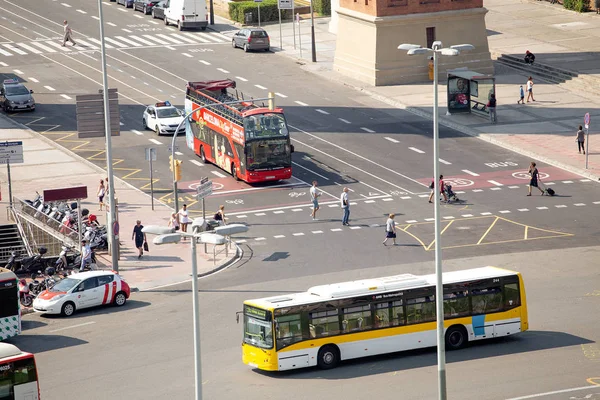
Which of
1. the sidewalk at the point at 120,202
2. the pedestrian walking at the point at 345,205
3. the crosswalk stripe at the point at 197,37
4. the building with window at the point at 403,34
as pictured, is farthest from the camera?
the crosswalk stripe at the point at 197,37

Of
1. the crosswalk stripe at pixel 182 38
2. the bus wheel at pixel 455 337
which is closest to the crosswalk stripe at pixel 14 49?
the crosswalk stripe at pixel 182 38

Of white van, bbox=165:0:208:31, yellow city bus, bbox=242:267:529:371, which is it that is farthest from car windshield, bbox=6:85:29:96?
yellow city bus, bbox=242:267:529:371

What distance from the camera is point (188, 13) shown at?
89.1m

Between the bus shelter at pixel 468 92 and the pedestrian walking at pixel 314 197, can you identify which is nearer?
the pedestrian walking at pixel 314 197

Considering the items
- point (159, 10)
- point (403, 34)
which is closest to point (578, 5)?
point (403, 34)

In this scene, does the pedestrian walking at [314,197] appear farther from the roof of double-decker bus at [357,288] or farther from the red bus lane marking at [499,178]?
the roof of double-decker bus at [357,288]

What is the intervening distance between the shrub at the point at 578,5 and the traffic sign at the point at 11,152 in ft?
168

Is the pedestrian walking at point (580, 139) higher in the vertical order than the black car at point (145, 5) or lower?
lower

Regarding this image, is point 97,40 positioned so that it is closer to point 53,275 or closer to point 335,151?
point 335,151

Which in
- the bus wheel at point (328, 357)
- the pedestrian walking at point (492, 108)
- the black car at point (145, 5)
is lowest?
the bus wheel at point (328, 357)

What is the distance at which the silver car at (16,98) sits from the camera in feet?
232

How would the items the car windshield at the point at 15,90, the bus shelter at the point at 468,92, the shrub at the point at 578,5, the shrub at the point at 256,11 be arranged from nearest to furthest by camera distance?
1. the bus shelter at the point at 468,92
2. the car windshield at the point at 15,90
3. the shrub at the point at 578,5
4. the shrub at the point at 256,11

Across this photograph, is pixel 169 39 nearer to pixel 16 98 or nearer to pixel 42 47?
pixel 42 47

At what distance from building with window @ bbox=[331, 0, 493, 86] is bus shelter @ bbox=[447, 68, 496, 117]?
580cm
